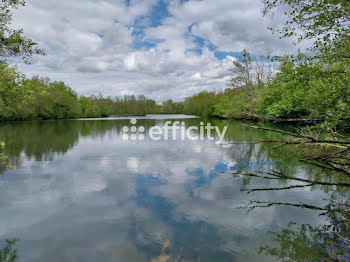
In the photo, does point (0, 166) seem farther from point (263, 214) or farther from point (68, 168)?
point (263, 214)

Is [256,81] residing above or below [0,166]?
above

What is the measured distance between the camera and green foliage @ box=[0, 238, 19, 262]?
430cm

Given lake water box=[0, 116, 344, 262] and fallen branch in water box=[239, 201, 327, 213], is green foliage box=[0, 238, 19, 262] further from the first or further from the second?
fallen branch in water box=[239, 201, 327, 213]

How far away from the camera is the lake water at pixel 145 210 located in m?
4.56

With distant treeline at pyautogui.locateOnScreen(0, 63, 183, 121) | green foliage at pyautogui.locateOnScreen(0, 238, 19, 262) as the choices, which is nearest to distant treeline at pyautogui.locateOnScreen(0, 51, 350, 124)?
distant treeline at pyautogui.locateOnScreen(0, 63, 183, 121)

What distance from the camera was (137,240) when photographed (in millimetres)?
4848

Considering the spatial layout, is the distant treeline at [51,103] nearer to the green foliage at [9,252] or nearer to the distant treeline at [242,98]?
the distant treeline at [242,98]

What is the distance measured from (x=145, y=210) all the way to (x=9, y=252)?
2.87m

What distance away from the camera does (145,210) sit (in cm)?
629

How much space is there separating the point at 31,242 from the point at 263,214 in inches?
197

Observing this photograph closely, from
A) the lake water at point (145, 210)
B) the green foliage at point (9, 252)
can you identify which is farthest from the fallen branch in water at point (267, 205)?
the green foliage at point (9, 252)

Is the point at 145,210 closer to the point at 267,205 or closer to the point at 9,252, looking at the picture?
the point at 9,252

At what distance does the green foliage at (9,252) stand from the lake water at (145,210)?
0.14m

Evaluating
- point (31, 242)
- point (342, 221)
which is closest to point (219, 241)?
point (342, 221)
